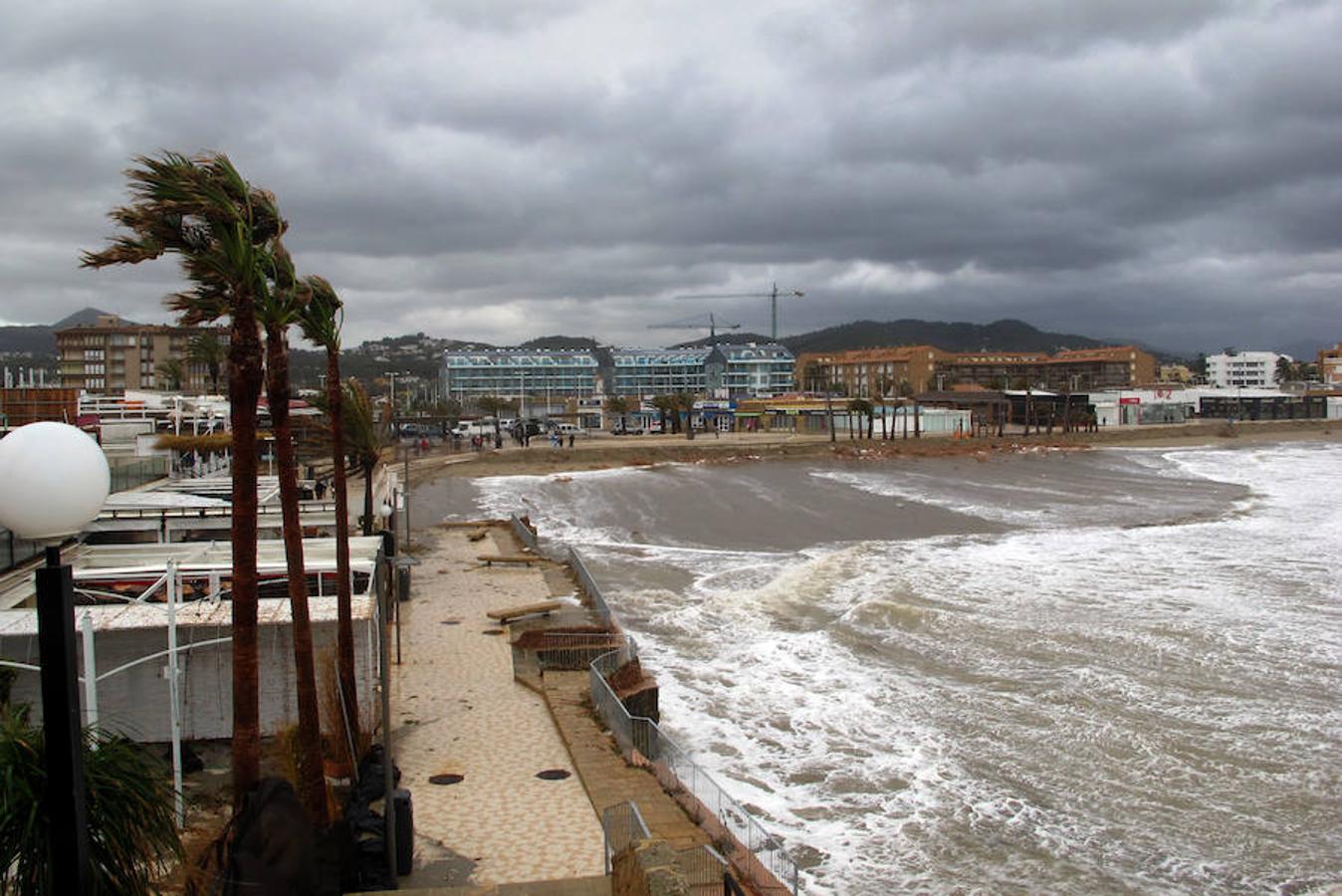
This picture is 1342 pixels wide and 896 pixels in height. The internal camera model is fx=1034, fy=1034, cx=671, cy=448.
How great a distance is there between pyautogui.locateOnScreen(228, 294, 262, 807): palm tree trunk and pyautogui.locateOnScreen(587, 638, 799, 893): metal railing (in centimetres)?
441

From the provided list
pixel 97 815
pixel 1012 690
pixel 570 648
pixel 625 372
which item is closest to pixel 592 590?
pixel 570 648

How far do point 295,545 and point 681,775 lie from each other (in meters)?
5.61

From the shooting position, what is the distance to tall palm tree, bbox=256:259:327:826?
372 inches

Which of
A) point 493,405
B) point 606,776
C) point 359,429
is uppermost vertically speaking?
point 493,405

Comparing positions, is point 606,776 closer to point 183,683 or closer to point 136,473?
point 183,683

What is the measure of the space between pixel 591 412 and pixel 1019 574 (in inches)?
3968

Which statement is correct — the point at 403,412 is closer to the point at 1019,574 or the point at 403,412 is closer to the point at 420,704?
the point at 1019,574

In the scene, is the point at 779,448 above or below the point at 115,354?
below

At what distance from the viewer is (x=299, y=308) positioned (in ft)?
33.0

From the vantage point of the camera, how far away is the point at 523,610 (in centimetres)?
2023

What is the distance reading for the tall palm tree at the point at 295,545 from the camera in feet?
31.0

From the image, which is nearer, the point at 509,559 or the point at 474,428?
the point at 509,559

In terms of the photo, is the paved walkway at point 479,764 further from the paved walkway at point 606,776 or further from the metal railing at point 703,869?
the metal railing at point 703,869

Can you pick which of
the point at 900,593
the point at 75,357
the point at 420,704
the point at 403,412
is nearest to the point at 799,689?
the point at 420,704
